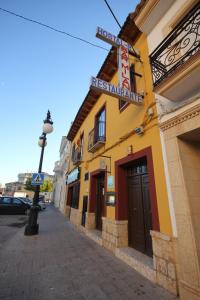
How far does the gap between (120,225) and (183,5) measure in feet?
20.1

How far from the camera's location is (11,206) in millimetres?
13805

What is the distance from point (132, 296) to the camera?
2.58 metres

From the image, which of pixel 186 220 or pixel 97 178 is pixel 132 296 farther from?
pixel 97 178

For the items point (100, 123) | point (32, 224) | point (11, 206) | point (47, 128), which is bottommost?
point (32, 224)

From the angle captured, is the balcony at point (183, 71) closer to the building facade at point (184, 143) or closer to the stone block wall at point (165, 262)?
the building facade at point (184, 143)

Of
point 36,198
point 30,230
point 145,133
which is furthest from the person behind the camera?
point 36,198

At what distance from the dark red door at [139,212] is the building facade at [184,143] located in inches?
47.7

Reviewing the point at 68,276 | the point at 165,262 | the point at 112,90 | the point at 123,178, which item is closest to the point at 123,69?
→ the point at 112,90

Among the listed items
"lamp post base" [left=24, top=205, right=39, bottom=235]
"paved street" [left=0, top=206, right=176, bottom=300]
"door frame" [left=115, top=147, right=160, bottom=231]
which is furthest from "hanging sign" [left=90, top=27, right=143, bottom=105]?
"lamp post base" [left=24, top=205, right=39, bottom=235]

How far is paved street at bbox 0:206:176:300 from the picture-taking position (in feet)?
8.46

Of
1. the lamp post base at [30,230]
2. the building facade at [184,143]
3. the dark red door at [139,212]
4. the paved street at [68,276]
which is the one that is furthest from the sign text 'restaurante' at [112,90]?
the lamp post base at [30,230]

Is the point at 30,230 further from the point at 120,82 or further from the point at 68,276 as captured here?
the point at 120,82

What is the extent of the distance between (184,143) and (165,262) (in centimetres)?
235

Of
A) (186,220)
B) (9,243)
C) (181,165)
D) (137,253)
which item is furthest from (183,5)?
(9,243)
